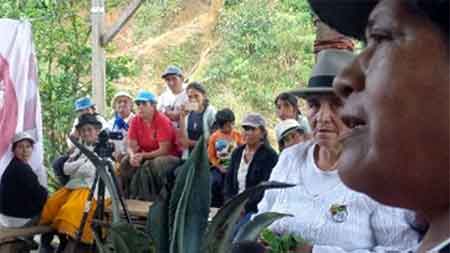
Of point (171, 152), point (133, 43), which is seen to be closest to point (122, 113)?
point (171, 152)

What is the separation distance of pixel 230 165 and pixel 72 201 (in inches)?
48.3

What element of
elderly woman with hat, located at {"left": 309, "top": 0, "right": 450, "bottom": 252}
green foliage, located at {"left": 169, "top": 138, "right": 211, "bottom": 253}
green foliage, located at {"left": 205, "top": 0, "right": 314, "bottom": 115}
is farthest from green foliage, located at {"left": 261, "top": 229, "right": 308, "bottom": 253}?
green foliage, located at {"left": 205, "top": 0, "right": 314, "bottom": 115}

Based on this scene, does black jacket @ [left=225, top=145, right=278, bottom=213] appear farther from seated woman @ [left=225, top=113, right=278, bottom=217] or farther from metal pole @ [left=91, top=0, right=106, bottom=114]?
metal pole @ [left=91, top=0, right=106, bottom=114]

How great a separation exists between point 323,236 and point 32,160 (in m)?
3.33

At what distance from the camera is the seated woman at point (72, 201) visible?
5.08 metres

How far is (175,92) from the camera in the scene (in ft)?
20.6

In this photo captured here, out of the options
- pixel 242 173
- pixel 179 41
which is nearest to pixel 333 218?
pixel 242 173

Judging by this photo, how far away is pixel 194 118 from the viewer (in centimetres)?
554

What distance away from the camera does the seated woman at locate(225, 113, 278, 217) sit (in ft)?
14.4

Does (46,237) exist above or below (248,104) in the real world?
below

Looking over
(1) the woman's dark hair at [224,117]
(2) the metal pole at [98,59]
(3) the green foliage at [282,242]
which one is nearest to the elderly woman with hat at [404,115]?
(3) the green foliage at [282,242]

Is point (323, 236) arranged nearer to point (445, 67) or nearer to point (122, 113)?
point (445, 67)

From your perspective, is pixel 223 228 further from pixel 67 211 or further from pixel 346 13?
pixel 67 211

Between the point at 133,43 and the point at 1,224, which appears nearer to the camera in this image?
the point at 1,224
